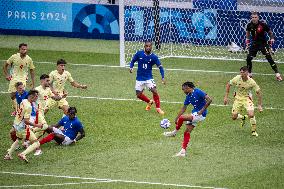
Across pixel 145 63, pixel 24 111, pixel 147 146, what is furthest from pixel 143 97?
pixel 24 111

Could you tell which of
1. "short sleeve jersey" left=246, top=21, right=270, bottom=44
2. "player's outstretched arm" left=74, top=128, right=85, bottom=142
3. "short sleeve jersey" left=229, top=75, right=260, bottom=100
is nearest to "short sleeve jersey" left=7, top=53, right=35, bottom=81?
"player's outstretched arm" left=74, top=128, right=85, bottom=142

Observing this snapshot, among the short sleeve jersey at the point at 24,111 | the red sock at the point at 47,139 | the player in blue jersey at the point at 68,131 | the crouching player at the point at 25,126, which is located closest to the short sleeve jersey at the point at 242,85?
the player in blue jersey at the point at 68,131

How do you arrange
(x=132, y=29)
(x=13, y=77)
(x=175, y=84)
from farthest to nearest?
1. (x=132, y=29)
2. (x=175, y=84)
3. (x=13, y=77)

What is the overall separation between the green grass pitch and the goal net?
3.80 meters

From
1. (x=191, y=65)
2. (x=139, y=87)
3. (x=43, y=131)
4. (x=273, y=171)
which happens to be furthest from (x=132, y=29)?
(x=273, y=171)

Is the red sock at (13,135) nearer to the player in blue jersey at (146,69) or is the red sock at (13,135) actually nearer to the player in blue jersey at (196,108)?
the player in blue jersey at (196,108)

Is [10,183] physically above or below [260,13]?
below

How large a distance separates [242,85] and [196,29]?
14.9 meters

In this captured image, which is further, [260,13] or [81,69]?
[260,13]

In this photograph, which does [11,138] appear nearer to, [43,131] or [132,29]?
[43,131]

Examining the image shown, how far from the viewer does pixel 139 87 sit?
101ft

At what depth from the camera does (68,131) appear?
25.8 metres

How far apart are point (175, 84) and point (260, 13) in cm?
843

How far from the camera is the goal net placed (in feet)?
135
